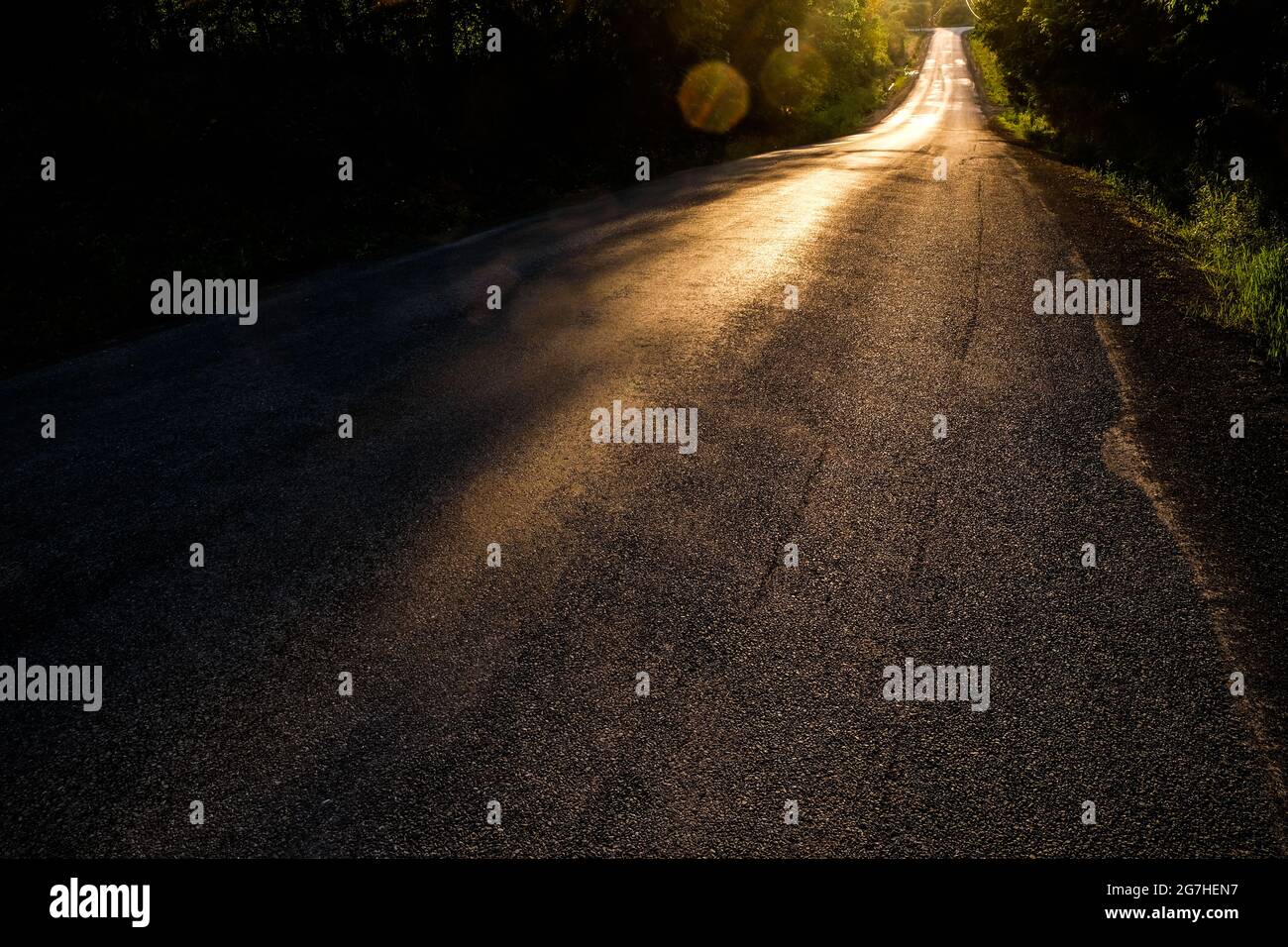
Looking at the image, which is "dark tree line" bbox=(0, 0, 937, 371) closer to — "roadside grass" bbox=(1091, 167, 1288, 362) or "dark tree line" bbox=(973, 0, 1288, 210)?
"dark tree line" bbox=(973, 0, 1288, 210)

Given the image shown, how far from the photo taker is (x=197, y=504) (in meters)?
4.00

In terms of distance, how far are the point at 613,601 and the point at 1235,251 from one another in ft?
26.4

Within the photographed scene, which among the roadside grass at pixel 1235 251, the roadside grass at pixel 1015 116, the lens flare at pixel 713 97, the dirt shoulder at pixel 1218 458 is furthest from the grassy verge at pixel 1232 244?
the lens flare at pixel 713 97

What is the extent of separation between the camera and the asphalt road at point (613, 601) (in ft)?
7.26

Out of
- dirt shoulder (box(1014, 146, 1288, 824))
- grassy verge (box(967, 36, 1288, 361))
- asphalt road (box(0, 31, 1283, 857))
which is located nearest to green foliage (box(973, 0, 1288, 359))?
grassy verge (box(967, 36, 1288, 361))

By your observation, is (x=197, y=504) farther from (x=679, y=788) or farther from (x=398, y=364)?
(x=679, y=788)

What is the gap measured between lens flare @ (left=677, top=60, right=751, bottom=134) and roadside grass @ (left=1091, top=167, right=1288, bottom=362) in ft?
50.3

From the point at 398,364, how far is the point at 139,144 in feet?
30.8

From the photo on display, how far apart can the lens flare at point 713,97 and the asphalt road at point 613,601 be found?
1976 cm

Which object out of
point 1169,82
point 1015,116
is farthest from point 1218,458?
point 1015,116

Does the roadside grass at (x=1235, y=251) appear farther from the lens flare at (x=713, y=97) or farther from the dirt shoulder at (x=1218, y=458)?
the lens flare at (x=713, y=97)

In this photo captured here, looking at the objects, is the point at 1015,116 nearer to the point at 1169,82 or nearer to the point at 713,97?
the point at 713,97

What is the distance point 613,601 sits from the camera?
3107mm
